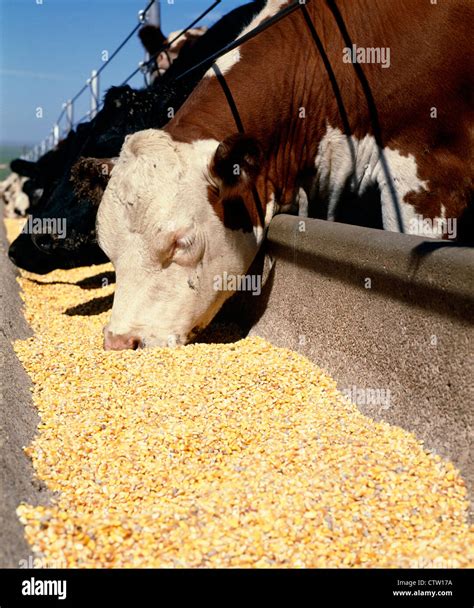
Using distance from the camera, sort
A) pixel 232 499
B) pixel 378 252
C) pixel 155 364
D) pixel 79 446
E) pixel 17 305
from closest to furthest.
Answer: pixel 232 499 < pixel 79 446 < pixel 378 252 < pixel 155 364 < pixel 17 305

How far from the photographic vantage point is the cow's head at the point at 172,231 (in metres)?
3.93

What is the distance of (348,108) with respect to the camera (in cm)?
415

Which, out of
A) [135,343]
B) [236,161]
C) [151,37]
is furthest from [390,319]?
[151,37]

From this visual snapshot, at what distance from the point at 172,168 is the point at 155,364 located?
106 cm

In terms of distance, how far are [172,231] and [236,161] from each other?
493mm

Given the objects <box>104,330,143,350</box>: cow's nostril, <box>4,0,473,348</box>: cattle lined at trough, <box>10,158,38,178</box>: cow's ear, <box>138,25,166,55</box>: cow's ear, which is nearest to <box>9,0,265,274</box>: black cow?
<box>4,0,473,348</box>: cattle lined at trough

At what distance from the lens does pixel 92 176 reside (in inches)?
185

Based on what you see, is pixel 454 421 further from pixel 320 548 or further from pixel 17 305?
pixel 17 305

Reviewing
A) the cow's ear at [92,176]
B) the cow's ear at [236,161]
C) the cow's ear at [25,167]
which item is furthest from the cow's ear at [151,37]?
the cow's ear at [236,161]

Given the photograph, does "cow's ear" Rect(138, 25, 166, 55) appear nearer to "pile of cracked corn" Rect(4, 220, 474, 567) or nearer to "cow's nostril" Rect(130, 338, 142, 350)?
"cow's nostril" Rect(130, 338, 142, 350)

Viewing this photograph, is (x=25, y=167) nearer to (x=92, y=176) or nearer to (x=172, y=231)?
(x=92, y=176)

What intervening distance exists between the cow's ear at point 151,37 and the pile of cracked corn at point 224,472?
6229mm

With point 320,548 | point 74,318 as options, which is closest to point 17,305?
point 74,318

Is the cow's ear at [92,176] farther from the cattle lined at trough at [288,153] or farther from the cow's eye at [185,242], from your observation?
the cow's eye at [185,242]
